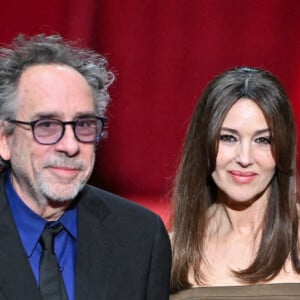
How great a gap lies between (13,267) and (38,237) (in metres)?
0.08

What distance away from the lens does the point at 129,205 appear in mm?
1719

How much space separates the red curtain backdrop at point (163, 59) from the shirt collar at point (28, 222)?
1.28 m

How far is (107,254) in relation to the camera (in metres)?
1.61

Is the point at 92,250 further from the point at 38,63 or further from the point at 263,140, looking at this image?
the point at 263,140

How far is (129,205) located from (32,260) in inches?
10.7

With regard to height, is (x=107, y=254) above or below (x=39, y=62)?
below

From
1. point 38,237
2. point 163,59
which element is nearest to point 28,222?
point 38,237

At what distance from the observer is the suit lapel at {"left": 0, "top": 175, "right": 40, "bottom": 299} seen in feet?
4.87

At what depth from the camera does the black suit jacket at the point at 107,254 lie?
1507 mm

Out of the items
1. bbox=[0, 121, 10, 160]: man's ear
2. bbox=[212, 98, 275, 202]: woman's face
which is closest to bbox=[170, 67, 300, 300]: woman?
bbox=[212, 98, 275, 202]: woman's face

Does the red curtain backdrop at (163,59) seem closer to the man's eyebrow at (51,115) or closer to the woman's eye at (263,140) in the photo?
the woman's eye at (263,140)

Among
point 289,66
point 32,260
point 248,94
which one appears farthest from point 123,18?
point 32,260

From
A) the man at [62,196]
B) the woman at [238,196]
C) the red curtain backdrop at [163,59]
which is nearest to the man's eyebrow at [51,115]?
the man at [62,196]

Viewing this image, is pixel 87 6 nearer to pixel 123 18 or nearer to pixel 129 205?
pixel 123 18
